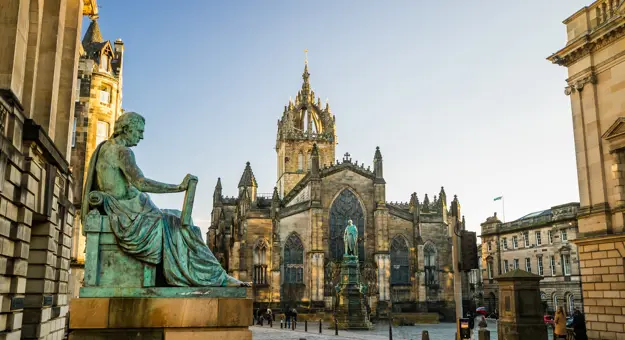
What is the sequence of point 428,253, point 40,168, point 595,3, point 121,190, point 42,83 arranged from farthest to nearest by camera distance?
point 428,253, point 595,3, point 42,83, point 40,168, point 121,190

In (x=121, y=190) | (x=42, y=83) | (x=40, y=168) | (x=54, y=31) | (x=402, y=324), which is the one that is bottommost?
(x=402, y=324)

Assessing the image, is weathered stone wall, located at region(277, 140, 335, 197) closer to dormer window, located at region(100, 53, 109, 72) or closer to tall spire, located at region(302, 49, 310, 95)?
tall spire, located at region(302, 49, 310, 95)

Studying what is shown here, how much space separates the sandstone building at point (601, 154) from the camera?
1786 centimetres

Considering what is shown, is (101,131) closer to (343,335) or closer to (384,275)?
A: (343,335)

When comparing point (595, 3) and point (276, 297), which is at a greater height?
point (595, 3)

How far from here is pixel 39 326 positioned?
11406 millimetres

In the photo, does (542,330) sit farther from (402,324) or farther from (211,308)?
(402,324)

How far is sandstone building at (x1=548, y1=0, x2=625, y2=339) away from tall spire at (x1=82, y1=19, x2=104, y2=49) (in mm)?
22217

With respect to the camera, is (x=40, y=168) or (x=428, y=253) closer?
(x=40, y=168)

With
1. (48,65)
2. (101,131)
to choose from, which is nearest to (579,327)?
(48,65)

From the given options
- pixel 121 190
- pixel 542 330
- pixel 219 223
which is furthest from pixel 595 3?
pixel 219 223

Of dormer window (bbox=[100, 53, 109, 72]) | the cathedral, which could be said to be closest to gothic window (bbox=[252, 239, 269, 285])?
the cathedral

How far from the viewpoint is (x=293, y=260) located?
4588cm

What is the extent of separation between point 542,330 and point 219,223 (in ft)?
146
